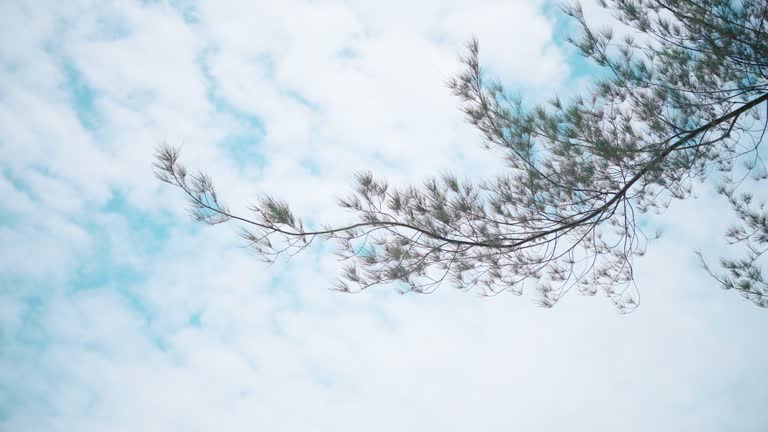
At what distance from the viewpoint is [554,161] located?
7.90 feet

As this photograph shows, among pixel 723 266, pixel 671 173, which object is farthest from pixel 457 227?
pixel 723 266

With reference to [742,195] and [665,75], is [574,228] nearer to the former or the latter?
[665,75]

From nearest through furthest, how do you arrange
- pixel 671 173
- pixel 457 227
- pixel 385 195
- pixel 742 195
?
pixel 385 195 < pixel 457 227 < pixel 671 173 < pixel 742 195

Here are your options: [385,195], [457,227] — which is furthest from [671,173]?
[385,195]

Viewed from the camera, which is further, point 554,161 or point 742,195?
point 742,195

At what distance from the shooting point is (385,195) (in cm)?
221

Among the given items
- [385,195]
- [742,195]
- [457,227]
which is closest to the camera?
[385,195]

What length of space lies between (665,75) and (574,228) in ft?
2.79

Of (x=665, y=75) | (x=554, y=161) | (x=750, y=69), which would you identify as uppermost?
(x=665, y=75)

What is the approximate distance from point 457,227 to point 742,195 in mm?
1978

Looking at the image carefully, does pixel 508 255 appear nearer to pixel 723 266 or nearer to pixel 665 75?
pixel 665 75

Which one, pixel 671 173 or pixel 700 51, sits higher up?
pixel 700 51

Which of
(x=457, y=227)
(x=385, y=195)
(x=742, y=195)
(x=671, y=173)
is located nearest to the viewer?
(x=385, y=195)

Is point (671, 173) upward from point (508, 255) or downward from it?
upward
